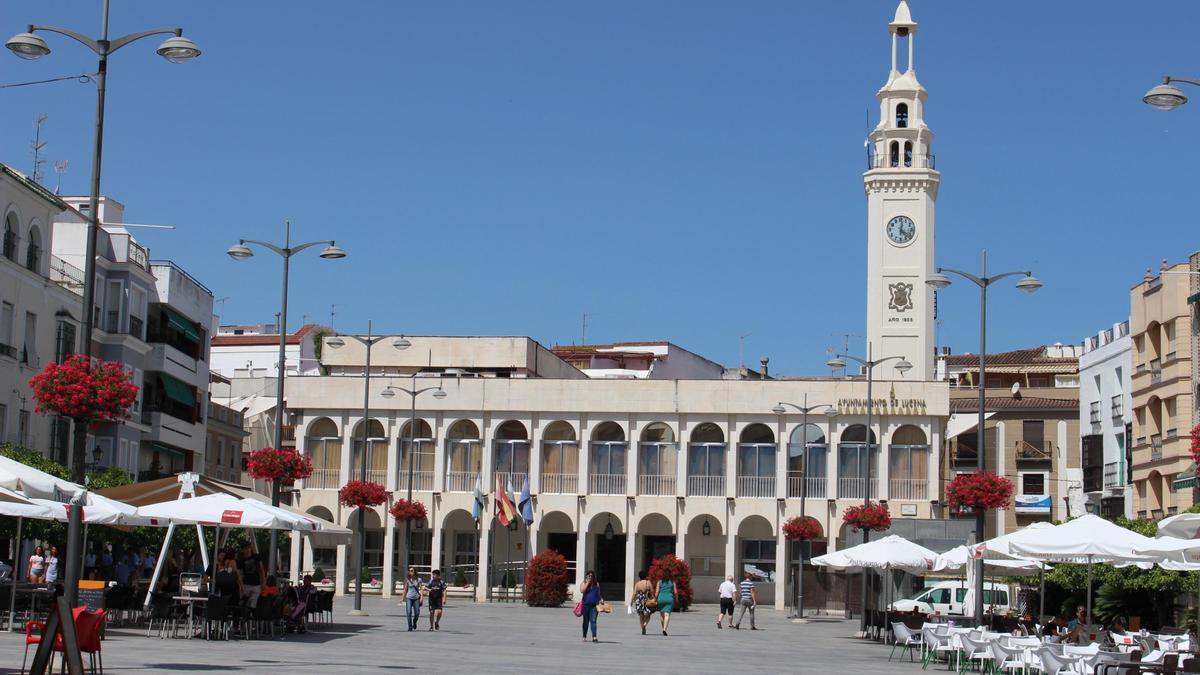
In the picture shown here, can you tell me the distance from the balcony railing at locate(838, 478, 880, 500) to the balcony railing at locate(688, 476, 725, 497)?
185 inches

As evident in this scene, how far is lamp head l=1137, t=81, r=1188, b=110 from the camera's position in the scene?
21.8 m

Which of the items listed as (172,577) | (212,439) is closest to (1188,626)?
(172,577)

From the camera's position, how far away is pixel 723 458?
6794cm

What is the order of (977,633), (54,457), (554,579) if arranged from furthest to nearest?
(554,579) < (54,457) < (977,633)

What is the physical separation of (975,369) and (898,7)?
809 inches

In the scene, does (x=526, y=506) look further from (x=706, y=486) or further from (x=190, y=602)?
(x=190, y=602)

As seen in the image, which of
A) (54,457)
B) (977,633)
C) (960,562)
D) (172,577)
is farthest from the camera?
(54,457)

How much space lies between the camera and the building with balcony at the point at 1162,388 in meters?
51.9

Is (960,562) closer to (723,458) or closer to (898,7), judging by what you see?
(723,458)

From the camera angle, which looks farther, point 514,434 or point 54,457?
point 514,434

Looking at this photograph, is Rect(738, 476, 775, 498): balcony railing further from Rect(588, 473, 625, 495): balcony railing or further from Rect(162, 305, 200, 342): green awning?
Rect(162, 305, 200, 342): green awning

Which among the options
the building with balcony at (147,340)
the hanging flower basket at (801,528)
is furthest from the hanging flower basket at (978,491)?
the building with balcony at (147,340)

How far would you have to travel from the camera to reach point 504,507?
66.3 meters

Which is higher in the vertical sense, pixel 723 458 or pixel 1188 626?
pixel 723 458
